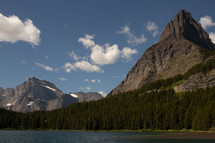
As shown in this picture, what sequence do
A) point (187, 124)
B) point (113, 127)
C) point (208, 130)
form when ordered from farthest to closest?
point (113, 127)
point (187, 124)
point (208, 130)

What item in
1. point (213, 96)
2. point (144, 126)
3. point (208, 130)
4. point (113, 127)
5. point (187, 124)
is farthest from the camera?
point (113, 127)

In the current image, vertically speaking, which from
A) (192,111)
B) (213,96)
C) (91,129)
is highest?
(213,96)

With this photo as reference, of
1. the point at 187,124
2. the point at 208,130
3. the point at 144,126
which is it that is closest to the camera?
the point at 208,130

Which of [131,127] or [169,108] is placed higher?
[169,108]

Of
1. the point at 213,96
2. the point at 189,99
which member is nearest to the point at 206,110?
the point at 213,96

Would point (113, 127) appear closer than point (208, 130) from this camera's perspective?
No

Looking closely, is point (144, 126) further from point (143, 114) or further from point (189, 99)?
point (189, 99)

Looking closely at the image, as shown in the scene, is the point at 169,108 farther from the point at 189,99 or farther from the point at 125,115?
the point at 125,115

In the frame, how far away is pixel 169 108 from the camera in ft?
529

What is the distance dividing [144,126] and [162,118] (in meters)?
14.9

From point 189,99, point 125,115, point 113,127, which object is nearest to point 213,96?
point 189,99

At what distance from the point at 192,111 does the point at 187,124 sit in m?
9.30

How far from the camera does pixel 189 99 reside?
17325 cm

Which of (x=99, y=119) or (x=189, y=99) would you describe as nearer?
(x=189, y=99)
